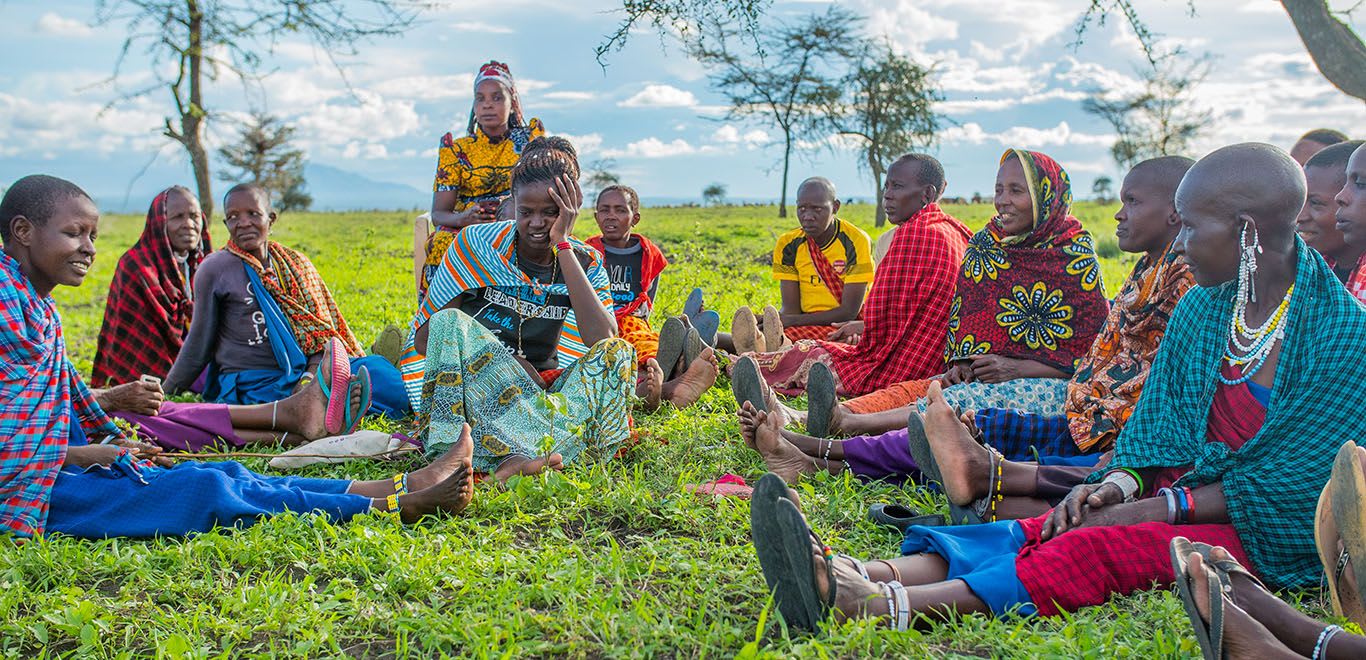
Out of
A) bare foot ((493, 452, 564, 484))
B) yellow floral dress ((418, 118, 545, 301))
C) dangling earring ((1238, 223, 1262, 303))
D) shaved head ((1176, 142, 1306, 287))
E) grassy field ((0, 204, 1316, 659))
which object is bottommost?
grassy field ((0, 204, 1316, 659))

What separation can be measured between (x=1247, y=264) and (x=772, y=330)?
363 cm

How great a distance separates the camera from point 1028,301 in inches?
174

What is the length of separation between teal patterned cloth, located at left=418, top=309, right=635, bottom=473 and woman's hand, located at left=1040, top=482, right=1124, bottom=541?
1991mm

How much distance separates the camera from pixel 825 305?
22.2 ft

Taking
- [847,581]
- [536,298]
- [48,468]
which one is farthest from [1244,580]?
[48,468]

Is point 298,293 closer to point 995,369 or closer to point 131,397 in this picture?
point 131,397

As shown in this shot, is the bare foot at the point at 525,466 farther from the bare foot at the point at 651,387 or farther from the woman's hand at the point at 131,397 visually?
the woman's hand at the point at 131,397

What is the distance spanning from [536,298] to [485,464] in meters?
0.87

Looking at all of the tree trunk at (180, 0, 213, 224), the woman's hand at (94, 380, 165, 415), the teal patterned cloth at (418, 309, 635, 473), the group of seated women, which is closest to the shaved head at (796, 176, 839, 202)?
the group of seated women

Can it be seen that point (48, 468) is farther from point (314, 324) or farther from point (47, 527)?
point (314, 324)

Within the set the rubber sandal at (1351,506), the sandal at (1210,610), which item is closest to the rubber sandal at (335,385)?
the sandal at (1210,610)

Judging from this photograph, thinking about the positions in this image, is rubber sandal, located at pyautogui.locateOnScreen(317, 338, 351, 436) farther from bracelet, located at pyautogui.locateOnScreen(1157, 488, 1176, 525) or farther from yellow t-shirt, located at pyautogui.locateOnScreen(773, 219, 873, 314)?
bracelet, located at pyautogui.locateOnScreen(1157, 488, 1176, 525)

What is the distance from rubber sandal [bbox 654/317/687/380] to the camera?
18.4ft

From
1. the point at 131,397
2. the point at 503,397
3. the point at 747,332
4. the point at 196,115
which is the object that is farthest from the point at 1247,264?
the point at 196,115
